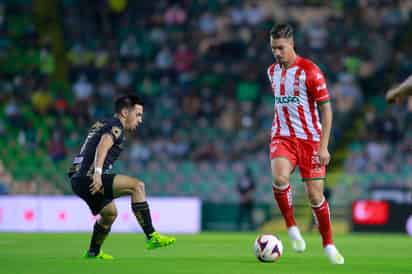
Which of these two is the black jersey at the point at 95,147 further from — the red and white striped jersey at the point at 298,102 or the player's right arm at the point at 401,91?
the player's right arm at the point at 401,91

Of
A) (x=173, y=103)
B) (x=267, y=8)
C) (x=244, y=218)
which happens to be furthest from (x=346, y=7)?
(x=244, y=218)

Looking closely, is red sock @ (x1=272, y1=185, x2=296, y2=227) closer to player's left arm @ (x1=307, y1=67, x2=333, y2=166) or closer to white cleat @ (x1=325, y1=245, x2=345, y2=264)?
player's left arm @ (x1=307, y1=67, x2=333, y2=166)

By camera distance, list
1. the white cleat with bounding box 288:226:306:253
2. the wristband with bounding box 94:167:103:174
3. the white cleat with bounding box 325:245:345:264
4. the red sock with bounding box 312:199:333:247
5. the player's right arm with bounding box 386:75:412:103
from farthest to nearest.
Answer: the white cleat with bounding box 288:226:306:253 → the wristband with bounding box 94:167:103:174 → the red sock with bounding box 312:199:333:247 → the white cleat with bounding box 325:245:345:264 → the player's right arm with bounding box 386:75:412:103

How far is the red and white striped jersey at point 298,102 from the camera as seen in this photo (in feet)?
33.1

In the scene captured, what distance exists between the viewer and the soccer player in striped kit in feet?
32.7

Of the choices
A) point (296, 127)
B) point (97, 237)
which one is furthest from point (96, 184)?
point (296, 127)

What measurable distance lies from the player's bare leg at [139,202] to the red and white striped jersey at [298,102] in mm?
1442

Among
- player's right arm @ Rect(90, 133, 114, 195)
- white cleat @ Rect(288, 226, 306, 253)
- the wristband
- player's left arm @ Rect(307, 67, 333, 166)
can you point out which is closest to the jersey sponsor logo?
player's left arm @ Rect(307, 67, 333, 166)

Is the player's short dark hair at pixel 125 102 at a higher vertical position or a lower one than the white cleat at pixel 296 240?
higher

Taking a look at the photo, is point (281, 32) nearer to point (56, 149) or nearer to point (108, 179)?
point (108, 179)

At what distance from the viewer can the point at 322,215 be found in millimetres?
9914

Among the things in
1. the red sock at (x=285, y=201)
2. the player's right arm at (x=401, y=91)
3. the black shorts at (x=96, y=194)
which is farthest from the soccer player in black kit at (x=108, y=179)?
the player's right arm at (x=401, y=91)

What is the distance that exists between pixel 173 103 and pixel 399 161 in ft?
17.5

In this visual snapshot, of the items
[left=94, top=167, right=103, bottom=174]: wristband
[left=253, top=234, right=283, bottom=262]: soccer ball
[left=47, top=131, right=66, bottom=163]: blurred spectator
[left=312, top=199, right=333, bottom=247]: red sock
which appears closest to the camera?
[left=312, top=199, right=333, bottom=247]: red sock
